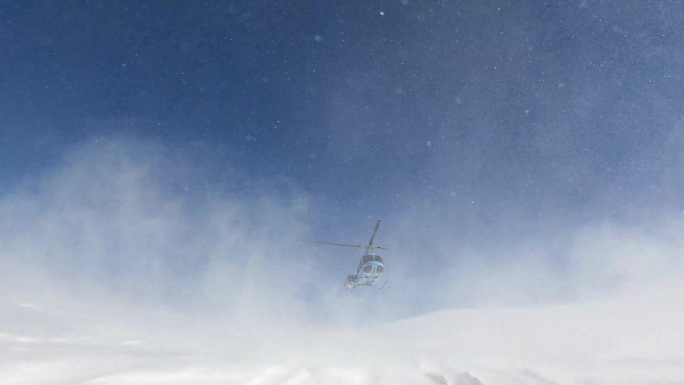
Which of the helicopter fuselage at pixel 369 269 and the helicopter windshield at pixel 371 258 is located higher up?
the helicopter windshield at pixel 371 258

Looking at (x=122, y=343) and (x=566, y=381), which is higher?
(x=122, y=343)

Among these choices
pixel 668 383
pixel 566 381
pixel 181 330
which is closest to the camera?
pixel 668 383

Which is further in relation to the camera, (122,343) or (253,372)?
(122,343)

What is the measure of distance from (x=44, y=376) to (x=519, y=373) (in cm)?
2351

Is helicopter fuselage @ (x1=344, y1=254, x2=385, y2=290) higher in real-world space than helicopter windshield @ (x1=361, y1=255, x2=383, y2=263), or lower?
lower

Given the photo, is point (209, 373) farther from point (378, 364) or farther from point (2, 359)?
point (378, 364)

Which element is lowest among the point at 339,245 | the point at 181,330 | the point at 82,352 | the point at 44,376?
the point at 44,376

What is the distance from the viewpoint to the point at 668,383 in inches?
619

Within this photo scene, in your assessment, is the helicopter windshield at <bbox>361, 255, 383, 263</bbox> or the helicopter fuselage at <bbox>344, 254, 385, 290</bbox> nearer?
the helicopter fuselage at <bbox>344, 254, 385, 290</bbox>

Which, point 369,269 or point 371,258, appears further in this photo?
point 371,258

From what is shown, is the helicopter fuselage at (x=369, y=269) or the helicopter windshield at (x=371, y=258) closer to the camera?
the helicopter fuselage at (x=369, y=269)

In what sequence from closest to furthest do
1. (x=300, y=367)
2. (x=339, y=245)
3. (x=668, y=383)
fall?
(x=668, y=383) → (x=300, y=367) → (x=339, y=245)

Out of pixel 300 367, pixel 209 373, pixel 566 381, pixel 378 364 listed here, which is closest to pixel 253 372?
pixel 209 373

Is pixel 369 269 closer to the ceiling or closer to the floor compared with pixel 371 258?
closer to the floor
